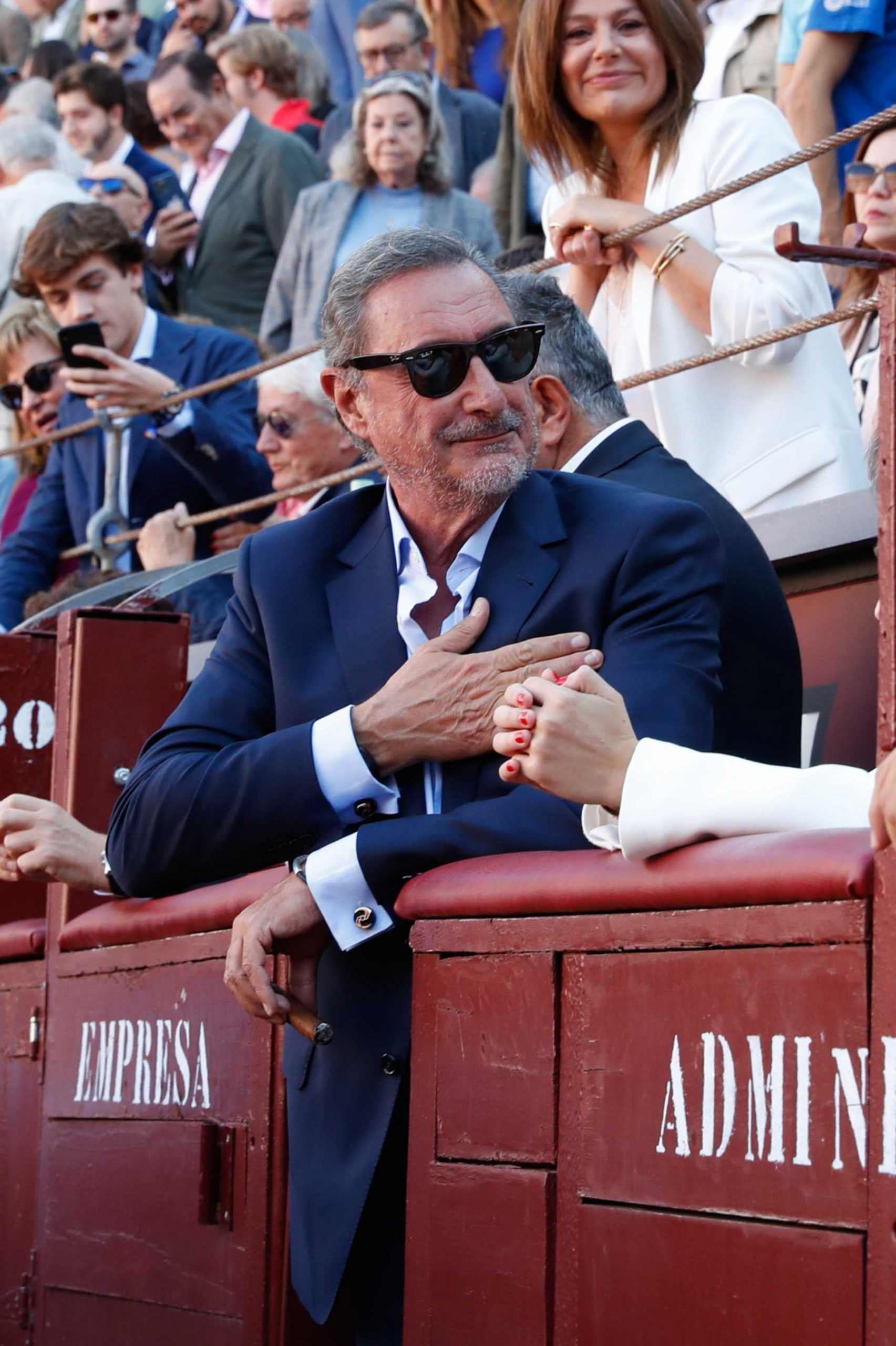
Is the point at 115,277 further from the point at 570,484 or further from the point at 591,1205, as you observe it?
the point at 591,1205

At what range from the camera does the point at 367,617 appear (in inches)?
106

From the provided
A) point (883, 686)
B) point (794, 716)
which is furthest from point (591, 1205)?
point (794, 716)

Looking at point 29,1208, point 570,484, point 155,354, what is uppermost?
point 155,354

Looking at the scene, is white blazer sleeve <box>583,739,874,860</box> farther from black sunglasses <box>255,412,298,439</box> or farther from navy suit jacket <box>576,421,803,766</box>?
black sunglasses <box>255,412,298,439</box>

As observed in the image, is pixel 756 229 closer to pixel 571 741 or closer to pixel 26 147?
pixel 571 741

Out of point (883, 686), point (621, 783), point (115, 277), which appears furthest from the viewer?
point (115, 277)

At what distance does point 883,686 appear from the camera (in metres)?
1.69

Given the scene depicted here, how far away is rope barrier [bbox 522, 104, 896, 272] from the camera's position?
3443 millimetres

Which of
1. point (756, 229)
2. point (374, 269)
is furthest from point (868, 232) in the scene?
point (374, 269)

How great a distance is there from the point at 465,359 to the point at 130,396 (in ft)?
10.3

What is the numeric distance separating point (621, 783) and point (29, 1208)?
73.9 inches

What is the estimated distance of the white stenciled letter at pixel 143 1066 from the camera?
311 cm

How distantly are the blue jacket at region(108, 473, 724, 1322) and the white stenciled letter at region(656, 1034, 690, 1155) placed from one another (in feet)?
1.90

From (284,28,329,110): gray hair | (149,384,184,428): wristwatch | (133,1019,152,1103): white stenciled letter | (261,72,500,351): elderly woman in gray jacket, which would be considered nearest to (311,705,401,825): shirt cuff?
(133,1019,152,1103): white stenciled letter
